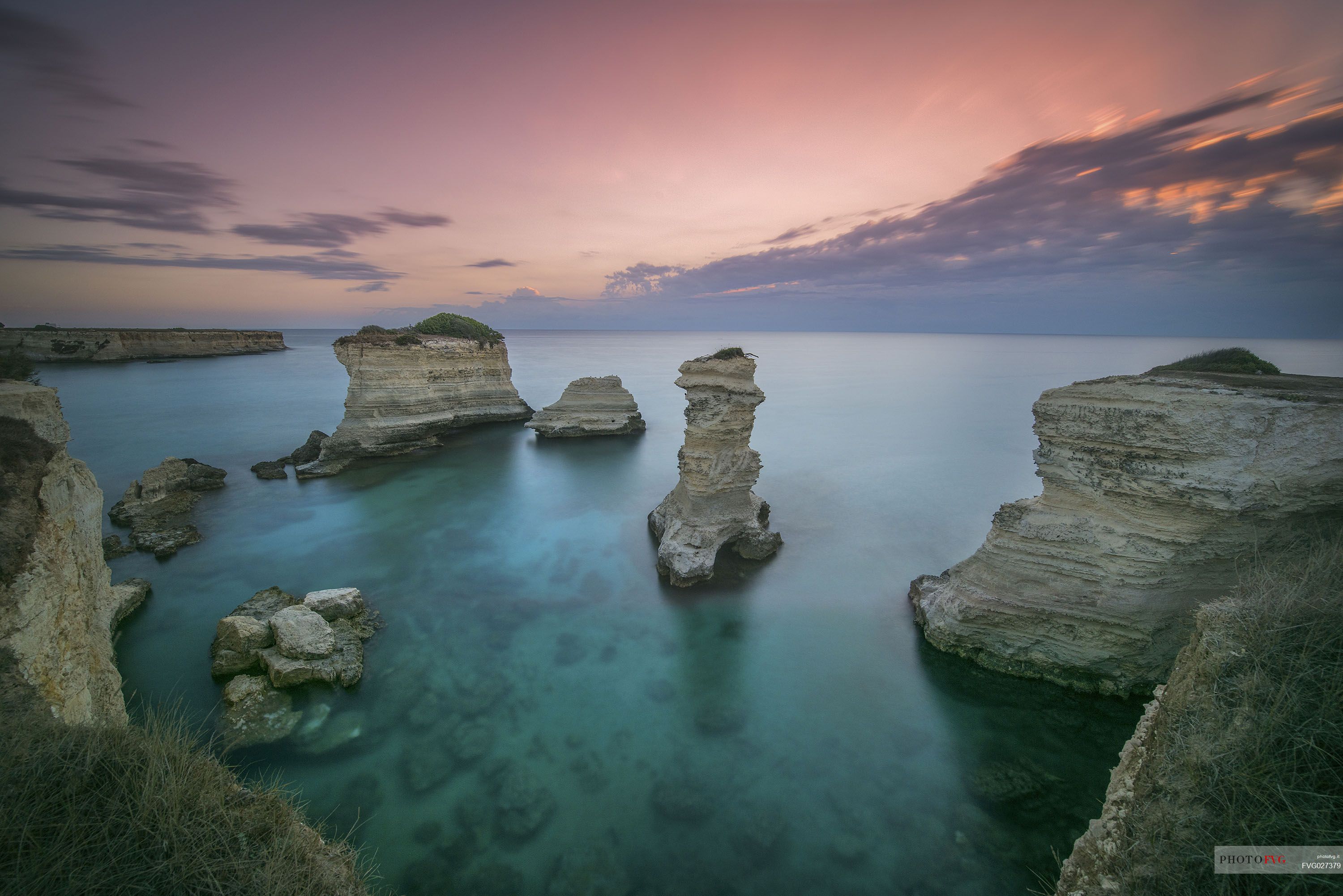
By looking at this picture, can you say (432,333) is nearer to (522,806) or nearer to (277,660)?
(277,660)

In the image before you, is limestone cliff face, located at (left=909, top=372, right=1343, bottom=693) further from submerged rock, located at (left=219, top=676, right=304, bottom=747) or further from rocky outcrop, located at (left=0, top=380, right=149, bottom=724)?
submerged rock, located at (left=219, top=676, right=304, bottom=747)

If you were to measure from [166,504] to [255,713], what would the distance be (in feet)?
39.5

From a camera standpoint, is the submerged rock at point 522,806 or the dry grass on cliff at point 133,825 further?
the submerged rock at point 522,806

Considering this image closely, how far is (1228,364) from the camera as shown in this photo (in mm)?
8984

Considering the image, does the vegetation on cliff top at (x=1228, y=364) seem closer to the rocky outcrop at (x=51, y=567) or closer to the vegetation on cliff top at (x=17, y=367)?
the rocky outcrop at (x=51, y=567)

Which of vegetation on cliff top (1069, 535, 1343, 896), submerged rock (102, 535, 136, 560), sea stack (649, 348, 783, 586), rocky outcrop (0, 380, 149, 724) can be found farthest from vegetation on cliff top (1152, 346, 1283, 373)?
submerged rock (102, 535, 136, 560)

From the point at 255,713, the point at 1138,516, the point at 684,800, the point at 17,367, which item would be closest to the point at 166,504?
the point at 17,367

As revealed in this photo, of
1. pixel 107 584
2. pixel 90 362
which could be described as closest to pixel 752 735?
pixel 107 584

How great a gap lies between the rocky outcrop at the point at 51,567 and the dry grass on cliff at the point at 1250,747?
7.85m

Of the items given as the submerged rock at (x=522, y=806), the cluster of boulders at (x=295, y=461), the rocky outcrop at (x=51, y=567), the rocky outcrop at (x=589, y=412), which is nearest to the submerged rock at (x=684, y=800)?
the submerged rock at (x=522, y=806)

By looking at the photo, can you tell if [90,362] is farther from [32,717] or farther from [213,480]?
[32,717]

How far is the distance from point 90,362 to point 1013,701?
83.2m

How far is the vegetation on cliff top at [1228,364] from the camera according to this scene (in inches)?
337

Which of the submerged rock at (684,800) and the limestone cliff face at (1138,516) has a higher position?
the limestone cliff face at (1138,516)
